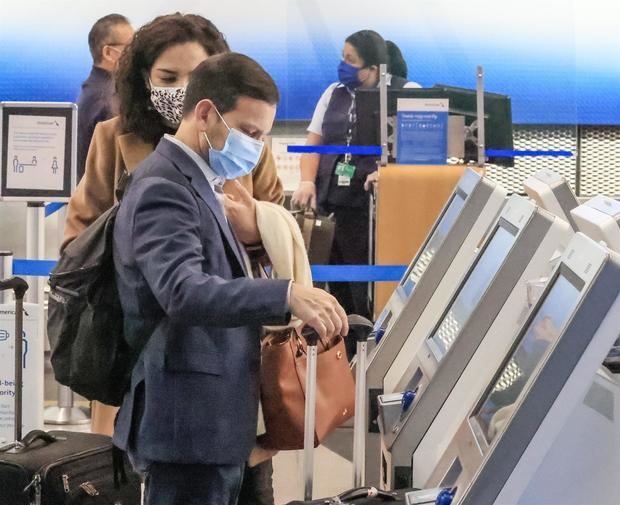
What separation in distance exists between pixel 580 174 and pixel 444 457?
6.23m

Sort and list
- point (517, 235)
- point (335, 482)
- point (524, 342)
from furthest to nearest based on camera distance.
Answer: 1. point (335, 482)
2. point (517, 235)
3. point (524, 342)

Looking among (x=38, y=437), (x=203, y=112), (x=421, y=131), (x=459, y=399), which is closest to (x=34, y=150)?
(x=421, y=131)

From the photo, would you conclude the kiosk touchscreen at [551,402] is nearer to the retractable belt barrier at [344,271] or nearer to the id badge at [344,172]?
the retractable belt barrier at [344,271]

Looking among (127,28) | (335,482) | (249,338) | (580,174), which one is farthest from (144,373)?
(580,174)

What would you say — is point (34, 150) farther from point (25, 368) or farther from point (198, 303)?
point (198, 303)

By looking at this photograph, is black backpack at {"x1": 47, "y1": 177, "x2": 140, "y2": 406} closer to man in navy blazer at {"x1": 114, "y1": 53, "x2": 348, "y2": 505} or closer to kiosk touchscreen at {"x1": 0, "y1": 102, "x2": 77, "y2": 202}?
man in navy blazer at {"x1": 114, "y1": 53, "x2": 348, "y2": 505}

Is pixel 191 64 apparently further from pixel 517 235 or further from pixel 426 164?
pixel 426 164

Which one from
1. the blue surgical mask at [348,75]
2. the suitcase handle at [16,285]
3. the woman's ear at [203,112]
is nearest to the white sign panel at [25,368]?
the suitcase handle at [16,285]

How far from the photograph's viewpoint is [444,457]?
1948 millimetres

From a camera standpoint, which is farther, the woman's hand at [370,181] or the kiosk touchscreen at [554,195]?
the woman's hand at [370,181]

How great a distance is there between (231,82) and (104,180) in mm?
1121

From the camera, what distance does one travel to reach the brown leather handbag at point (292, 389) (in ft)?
7.70

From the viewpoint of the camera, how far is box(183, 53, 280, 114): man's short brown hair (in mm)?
2236

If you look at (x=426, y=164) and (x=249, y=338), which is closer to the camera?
(x=249, y=338)
